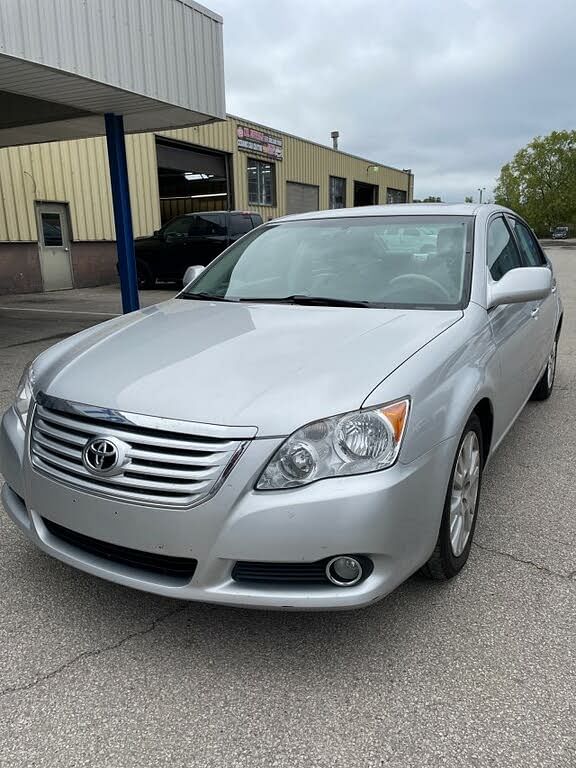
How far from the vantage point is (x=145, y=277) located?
1600cm

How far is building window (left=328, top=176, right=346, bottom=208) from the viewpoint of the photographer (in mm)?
30391

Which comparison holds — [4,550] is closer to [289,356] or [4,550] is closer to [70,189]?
[289,356]

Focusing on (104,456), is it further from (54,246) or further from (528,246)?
(54,246)

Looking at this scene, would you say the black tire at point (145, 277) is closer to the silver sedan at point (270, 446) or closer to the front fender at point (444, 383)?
the silver sedan at point (270, 446)

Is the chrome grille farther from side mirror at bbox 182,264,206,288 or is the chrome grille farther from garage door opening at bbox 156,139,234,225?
garage door opening at bbox 156,139,234,225

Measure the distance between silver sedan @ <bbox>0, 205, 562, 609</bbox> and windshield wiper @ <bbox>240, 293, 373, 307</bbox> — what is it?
0.03 metres

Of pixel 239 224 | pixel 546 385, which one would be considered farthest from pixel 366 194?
pixel 546 385

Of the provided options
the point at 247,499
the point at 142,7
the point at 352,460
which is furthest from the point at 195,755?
the point at 142,7

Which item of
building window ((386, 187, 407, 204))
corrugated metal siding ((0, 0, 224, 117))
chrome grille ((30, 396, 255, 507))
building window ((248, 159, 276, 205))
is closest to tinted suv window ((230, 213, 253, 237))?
corrugated metal siding ((0, 0, 224, 117))

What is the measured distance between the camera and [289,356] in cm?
232

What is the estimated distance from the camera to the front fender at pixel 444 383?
80.2 inches

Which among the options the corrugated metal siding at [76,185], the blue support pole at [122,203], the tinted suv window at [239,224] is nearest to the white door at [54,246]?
the corrugated metal siding at [76,185]

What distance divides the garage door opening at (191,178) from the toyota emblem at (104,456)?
18.5 m

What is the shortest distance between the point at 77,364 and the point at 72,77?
206 inches
